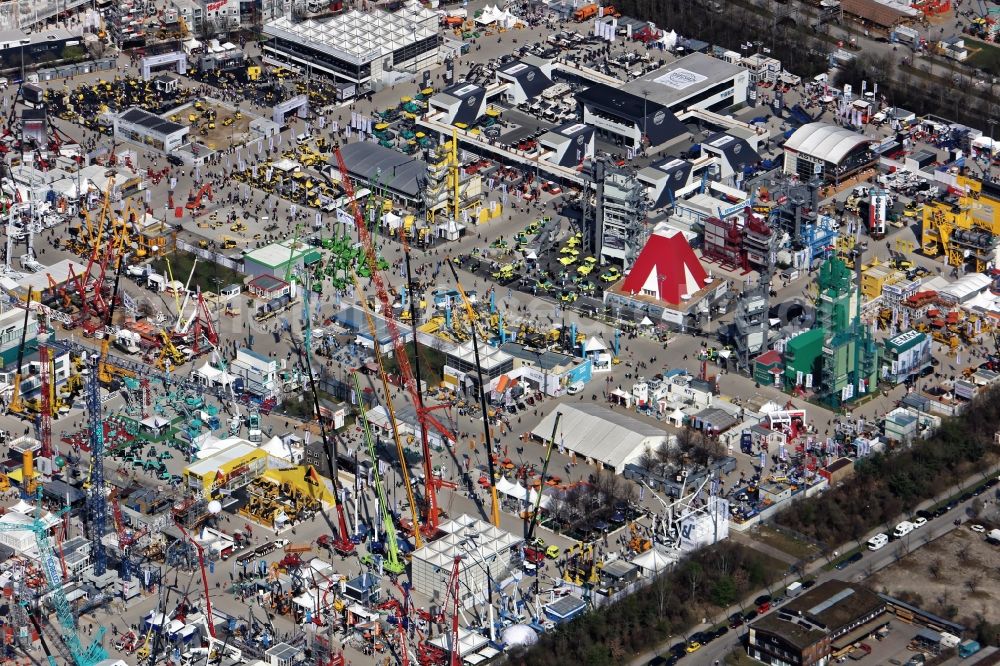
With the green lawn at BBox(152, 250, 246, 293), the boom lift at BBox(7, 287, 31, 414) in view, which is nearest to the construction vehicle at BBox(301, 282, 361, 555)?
the green lawn at BBox(152, 250, 246, 293)

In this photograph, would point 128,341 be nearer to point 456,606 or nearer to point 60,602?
point 60,602

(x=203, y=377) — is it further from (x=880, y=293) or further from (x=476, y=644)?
(x=880, y=293)

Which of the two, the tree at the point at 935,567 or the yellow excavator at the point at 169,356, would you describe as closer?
the tree at the point at 935,567

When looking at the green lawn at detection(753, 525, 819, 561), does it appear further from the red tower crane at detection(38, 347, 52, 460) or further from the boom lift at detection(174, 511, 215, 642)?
the red tower crane at detection(38, 347, 52, 460)

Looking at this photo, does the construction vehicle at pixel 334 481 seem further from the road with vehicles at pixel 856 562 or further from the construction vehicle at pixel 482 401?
the road with vehicles at pixel 856 562

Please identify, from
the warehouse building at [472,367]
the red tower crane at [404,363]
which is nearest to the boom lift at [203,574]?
the red tower crane at [404,363]
